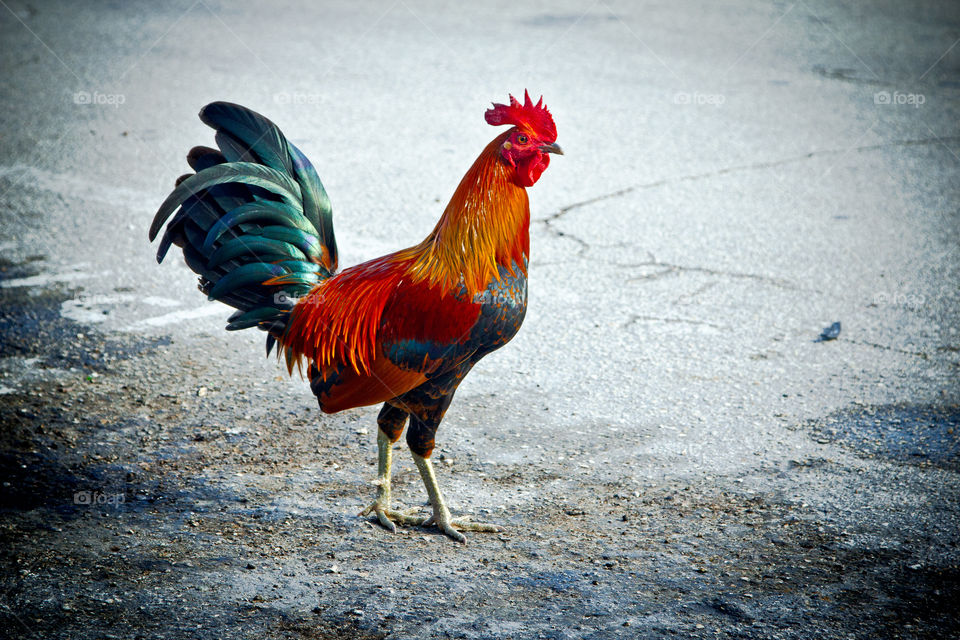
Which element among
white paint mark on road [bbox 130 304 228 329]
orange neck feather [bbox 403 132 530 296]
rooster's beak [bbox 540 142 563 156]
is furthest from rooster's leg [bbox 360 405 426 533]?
white paint mark on road [bbox 130 304 228 329]

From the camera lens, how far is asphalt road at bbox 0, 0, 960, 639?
4.19 m

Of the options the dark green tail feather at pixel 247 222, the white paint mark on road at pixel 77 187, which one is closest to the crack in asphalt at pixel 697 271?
the dark green tail feather at pixel 247 222

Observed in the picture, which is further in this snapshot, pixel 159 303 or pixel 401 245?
pixel 401 245

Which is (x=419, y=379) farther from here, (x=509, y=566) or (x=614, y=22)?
(x=614, y=22)

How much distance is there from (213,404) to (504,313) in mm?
2449

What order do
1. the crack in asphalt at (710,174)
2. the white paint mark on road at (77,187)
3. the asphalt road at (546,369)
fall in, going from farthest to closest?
the white paint mark on road at (77,187)
the crack in asphalt at (710,174)
the asphalt road at (546,369)

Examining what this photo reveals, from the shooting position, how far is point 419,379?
174 inches

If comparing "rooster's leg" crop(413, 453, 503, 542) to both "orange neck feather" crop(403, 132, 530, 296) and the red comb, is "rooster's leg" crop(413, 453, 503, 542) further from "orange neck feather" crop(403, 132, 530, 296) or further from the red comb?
the red comb

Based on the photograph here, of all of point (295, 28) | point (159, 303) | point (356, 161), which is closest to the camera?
point (159, 303)

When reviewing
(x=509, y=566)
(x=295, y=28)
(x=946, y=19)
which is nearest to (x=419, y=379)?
(x=509, y=566)

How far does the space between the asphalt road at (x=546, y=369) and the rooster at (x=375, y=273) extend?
73cm

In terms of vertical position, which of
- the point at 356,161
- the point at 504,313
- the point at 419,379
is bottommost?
the point at 419,379

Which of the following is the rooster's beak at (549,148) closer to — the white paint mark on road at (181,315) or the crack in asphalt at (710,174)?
the white paint mark on road at (181,315)

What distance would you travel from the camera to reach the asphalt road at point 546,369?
13.7 ft
